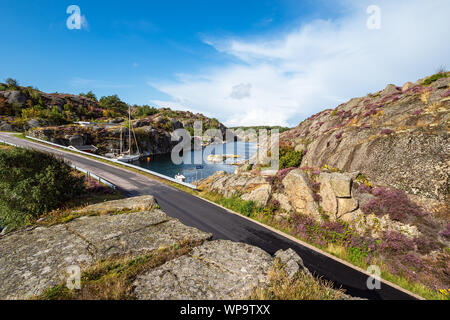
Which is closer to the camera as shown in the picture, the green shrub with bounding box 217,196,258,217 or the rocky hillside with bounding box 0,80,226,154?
the green shrub with bounding box 217,196,258,217

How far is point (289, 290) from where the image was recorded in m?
2.56

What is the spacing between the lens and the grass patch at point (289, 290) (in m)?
2.47

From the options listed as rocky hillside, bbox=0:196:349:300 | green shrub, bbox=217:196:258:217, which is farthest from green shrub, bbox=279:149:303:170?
rocky hillside, bbox=0:196:349:300

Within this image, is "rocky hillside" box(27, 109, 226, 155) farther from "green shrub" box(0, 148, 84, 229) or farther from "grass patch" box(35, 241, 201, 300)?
"grass patch" box(35, 241, 201, 300)

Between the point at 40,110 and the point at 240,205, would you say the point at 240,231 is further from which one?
the point at 40,110

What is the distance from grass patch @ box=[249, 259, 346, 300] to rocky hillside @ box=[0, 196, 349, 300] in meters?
0.03

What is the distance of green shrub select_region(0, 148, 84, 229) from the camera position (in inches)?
332

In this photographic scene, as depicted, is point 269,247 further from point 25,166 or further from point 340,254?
point 25,166

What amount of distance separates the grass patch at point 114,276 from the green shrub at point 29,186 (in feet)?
29.7

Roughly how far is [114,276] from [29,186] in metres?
10.2
